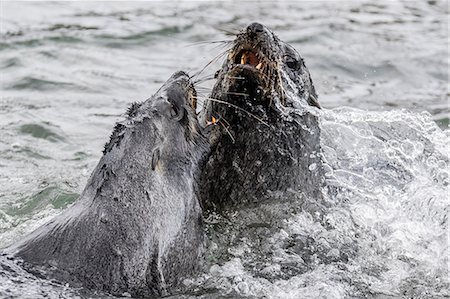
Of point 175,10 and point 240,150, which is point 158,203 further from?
point 175,10

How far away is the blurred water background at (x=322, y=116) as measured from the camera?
5719mm

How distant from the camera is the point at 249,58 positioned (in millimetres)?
5535

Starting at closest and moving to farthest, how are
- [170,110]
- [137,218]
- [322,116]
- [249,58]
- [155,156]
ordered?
[137,218]
[155,156]
[170,110]
[249,58]
[322,116]

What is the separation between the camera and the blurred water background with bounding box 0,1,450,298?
5719mm

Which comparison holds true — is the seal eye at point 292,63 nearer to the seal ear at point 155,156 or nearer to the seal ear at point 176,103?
the seal ear at point 176,103

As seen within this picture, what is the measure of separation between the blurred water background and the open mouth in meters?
0.51

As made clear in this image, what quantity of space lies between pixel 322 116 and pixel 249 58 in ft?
2.78

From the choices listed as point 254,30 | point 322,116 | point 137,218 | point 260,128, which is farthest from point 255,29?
point 137,218

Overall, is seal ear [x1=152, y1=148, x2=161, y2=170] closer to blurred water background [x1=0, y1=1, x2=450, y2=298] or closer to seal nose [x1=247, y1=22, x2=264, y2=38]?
blurred water background [x1=0, y1=1, x2=450, y2=298]

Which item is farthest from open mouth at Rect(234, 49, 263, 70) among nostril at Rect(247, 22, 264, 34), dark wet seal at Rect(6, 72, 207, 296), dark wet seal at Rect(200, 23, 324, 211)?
dark wet seal at Rect(6, 72, 207, 296)

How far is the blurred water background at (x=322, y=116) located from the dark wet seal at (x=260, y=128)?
248 millimetres

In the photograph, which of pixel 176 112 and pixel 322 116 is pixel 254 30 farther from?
pixel 322 116

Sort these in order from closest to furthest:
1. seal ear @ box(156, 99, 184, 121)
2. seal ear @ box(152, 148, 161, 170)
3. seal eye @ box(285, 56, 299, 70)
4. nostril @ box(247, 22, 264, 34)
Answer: seal ear @ box(152, 148, 161, 170)
seal ear @ box(156, 99, 184, 121)
nostril @ box(247, 22, 264, 34)
seal eye @ box(285, 56, 299, 70)

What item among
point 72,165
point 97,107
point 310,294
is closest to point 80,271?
point 310,294
